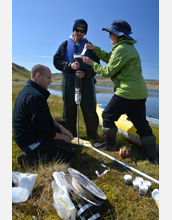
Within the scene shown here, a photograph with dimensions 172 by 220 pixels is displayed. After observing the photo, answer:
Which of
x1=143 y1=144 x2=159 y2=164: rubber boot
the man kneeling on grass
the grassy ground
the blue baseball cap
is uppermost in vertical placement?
the blue baseball cap

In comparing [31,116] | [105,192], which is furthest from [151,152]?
[31,116]

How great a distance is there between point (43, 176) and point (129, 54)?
2689 mm

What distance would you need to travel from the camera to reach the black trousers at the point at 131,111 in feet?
11.0

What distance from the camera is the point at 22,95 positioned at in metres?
2.80

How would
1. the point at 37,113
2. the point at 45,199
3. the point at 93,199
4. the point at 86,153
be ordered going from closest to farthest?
the point at 93,199 < the point at 45,199 < the point at 37,113 < the point at 86,153

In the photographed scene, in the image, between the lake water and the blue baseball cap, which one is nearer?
the blue baseball cap

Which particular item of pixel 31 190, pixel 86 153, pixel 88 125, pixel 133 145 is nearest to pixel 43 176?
pixel 31 190

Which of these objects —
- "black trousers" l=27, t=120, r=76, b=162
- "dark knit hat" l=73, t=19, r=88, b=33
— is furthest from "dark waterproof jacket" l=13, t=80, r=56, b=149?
"dark knit hat" l=73, t=19, r=88, b=33

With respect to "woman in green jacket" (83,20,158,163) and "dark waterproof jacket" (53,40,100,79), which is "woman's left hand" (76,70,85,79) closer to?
"dark waterproof jacket" (53,40,100,79)

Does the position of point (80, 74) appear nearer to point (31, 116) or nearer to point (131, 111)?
point (131, 111)

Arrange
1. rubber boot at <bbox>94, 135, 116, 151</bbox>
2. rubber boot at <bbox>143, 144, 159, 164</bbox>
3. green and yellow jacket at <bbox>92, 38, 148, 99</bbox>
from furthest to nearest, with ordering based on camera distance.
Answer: rubber boot at <bbox>94, 135, 116, 151</bbox> → rubber boot at <bbox>143, 144, 159, 164</bbox> → green and yellow jacket at <bbox>92, 38, 148, 99</bbox>

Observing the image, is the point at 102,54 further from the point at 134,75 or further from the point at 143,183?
the point at 143,183

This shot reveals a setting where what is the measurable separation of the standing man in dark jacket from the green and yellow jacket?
863 millimetres

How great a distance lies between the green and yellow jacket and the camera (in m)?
3.14
